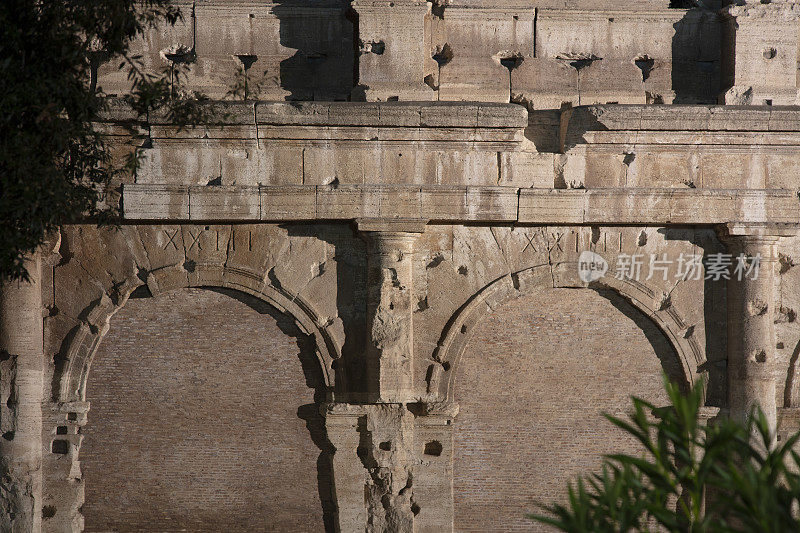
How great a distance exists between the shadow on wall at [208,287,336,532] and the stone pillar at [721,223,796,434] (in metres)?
4.02

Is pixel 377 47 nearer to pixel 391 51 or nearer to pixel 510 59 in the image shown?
pixel 391 51

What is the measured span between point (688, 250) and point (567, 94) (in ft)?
6.59

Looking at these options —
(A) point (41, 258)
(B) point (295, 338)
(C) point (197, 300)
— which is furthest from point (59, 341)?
(B) point (295, 338)

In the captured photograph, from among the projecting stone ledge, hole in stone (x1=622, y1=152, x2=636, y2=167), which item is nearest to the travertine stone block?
the projecting stone ledge

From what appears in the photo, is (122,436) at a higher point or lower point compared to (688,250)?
lower

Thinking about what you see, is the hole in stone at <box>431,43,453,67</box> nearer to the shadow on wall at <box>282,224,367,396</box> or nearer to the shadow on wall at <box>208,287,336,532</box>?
the shadow on wall at <box>282,224,367,396</box>

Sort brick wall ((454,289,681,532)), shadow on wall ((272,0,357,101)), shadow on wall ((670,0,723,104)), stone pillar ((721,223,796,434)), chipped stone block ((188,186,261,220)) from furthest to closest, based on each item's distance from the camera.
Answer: shadow on wall ((670,0,723,104)), shadow on wall ((272,0,357,101)), brick wall ((454,289,681,532)), stone pillar ((721,223,796,434)), chipped stone block ((188,186,261,220))

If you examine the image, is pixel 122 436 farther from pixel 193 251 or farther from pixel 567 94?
pixel 567 94

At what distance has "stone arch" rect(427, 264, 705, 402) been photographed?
7.87 meters

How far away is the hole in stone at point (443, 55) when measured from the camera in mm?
8273

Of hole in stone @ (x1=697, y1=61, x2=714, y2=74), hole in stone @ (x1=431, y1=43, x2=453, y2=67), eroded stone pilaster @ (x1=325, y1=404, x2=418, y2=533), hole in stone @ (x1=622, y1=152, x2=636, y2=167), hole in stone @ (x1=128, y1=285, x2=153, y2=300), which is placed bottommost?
eroded stone pilaster @ (x1=325, y1=404, x2=418, y2=533)

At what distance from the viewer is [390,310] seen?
7.62m

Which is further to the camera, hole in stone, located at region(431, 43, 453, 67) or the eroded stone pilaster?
hole in stone, located at region(431, 43, 453, 67)

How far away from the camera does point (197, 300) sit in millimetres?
7906
